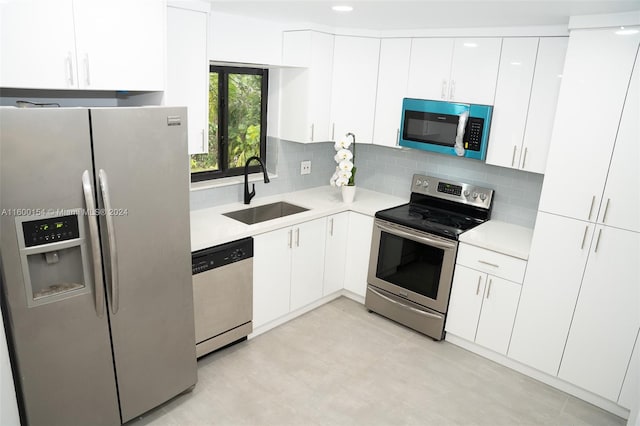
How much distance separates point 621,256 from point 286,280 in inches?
83.8

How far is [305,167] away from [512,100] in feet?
5.87

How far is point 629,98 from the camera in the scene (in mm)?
2398

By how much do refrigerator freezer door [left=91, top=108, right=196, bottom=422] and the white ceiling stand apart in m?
1.01

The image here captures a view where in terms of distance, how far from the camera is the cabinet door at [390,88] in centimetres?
350

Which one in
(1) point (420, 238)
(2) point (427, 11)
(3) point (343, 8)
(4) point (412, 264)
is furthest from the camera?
(4) point (412, 264)

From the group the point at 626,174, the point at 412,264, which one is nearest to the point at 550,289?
the point at 626,174

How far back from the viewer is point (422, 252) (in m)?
3.31

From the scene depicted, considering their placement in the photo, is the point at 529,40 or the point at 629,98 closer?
the point at 629,98

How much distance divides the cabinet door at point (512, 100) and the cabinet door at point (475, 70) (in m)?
0.05

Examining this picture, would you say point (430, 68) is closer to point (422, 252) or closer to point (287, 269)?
point (422, 252)

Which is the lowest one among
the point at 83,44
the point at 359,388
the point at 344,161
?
the point at 359,388

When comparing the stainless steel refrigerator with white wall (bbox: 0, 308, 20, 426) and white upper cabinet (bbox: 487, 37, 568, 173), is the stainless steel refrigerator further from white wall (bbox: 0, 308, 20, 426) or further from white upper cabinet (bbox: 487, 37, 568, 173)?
white upper cabinet (bbox: 487, 37, 568, 173)

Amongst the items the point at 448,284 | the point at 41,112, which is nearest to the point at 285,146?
the point at 448,284

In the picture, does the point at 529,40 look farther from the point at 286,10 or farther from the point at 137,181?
the point at 137,181
